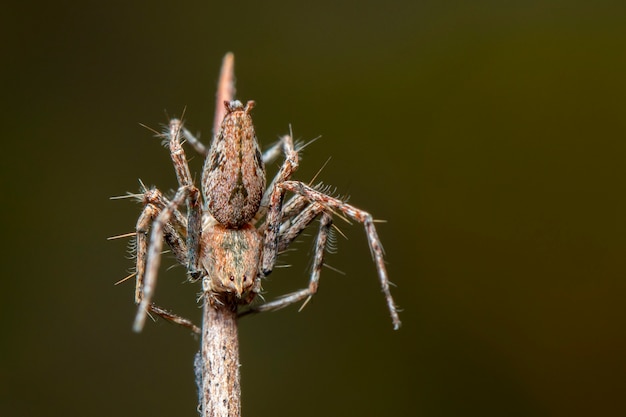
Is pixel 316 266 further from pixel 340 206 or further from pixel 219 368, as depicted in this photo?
pixel 219 368

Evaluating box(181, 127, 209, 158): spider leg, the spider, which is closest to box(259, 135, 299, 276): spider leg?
the spider

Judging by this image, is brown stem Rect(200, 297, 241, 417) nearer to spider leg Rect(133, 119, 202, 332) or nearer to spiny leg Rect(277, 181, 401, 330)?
spider leg Rect(133, 119, 202, 332)

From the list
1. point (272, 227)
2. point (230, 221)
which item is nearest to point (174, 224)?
point (230, 221)

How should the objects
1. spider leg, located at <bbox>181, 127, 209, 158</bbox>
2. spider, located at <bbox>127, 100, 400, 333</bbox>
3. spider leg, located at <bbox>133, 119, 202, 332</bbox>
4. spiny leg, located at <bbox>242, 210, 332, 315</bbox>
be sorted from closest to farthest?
spider leg, located at <bbox>133, 119, 202, 332</bbox>
spider, located at <bbox>127, 100, 400, 333</bbox>
spiny leg, located at <bbox>242, 210, 332, 315</bbox>
spider leg, located at <bbox>181, 127, 209, 158</bbox>

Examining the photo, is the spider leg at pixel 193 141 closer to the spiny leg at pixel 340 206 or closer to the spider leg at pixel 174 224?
the spider leg at pixel 174 224

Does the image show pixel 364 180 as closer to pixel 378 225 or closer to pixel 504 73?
pixel 378 225

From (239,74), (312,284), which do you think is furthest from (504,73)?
(312,284)
